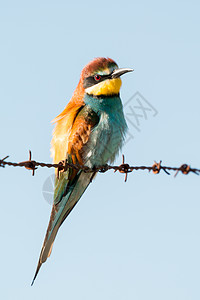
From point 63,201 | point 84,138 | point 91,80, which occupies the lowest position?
point 63,201

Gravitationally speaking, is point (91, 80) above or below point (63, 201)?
above

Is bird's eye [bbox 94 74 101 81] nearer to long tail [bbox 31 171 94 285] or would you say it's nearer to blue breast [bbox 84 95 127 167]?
blue breast [bbox 84 95 127 167]

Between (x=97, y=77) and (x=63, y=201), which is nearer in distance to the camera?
(x=63, y=201)

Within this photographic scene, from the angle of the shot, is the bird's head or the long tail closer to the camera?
the long tail

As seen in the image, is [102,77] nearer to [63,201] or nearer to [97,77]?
[97,77]

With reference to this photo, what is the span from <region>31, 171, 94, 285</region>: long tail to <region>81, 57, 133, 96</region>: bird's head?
59 cm

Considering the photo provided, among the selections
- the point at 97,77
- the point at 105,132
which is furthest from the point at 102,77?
the point at 105,132

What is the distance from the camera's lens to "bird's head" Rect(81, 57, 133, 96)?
3.32m

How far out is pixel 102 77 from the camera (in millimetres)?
3379

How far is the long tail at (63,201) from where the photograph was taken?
305 centimetres

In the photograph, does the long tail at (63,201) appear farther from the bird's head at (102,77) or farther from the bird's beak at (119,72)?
the bird's beak at (119,72)

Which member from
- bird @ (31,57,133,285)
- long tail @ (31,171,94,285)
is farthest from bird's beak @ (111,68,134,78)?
long tail @ (31,171,94,285)

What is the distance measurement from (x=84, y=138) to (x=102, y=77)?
0.56m

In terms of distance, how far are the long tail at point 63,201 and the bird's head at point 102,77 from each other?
593 millimetres
